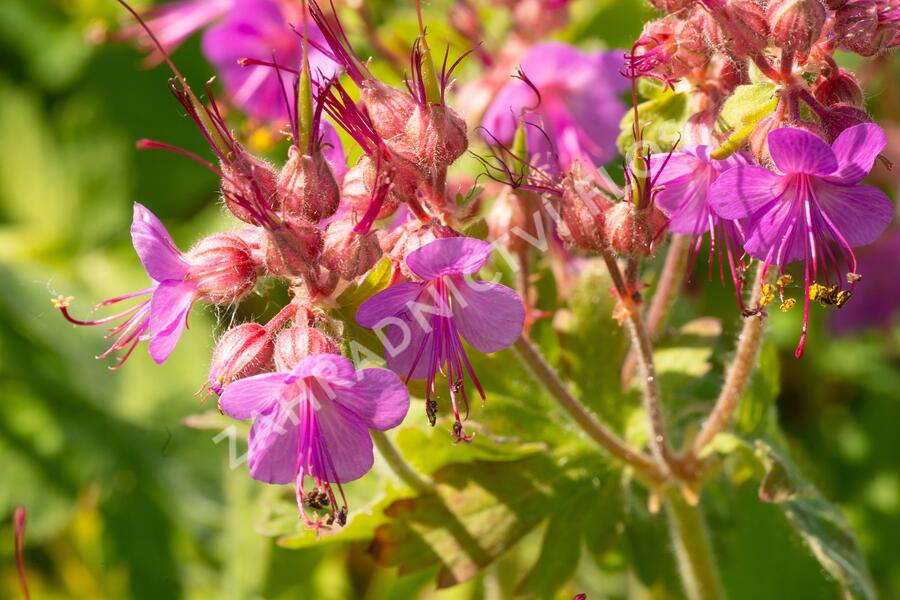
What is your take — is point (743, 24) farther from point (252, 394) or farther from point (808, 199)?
point (252, 394)

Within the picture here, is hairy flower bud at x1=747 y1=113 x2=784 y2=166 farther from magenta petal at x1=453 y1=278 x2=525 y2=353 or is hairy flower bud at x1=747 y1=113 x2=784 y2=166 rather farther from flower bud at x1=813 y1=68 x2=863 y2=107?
magenta petal at x1=453 y1=278 x2=525 y2=353

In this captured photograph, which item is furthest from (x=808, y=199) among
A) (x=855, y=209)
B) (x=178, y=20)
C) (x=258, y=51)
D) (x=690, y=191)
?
(x=178, y=20)

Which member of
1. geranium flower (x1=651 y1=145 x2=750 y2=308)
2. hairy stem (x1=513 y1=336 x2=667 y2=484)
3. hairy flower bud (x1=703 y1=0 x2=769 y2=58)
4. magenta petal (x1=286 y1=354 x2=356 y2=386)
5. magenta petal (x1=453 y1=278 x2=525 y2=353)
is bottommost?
hairy stem (x1=513 y1=336 x2=667 y2=484)

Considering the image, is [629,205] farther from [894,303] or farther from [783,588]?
[894,303]

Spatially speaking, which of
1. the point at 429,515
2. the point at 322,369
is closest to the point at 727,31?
the point at 322,369

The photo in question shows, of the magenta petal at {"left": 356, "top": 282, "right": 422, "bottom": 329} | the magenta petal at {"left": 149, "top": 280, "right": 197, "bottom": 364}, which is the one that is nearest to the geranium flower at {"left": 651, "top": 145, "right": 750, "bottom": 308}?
the magenta petal at {"left": 356, "top": 282, "right": 422, "bottom": 329}

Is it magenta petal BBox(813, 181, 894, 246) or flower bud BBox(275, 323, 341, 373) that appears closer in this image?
flower bud BBox(275, 323, 341, 373)

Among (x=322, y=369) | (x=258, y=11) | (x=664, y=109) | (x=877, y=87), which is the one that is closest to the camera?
(x=322, y=369)
